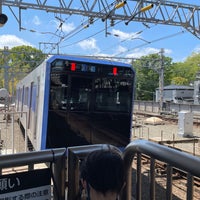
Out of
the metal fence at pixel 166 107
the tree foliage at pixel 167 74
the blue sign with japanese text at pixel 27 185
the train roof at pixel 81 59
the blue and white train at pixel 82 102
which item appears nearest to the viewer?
the blue sign with japanese text at pixel 27 185

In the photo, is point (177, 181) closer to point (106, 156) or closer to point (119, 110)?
point (119, 110)

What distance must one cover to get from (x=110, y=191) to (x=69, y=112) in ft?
19.2

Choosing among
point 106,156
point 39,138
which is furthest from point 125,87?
point 106,156

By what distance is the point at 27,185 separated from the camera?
203 centimetres

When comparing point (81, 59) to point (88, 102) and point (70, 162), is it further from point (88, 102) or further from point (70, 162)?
point (70, 162)

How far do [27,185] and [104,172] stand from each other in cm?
69

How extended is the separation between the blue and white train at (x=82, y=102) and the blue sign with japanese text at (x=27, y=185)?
17.0 feet

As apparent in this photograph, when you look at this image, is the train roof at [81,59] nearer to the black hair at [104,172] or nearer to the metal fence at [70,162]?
the metal fence at [70,162]

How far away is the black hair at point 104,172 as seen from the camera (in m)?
1.64

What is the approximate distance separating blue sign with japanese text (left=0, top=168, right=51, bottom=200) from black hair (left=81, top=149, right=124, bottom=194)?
1.74 feet

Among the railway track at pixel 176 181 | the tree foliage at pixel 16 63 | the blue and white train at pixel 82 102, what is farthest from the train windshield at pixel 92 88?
the tree foliage at pixel 16 63

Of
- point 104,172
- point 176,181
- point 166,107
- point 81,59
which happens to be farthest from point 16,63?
point 104,172

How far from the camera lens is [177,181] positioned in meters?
8.48

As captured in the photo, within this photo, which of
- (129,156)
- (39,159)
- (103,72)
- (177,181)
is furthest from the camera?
(177,181)
